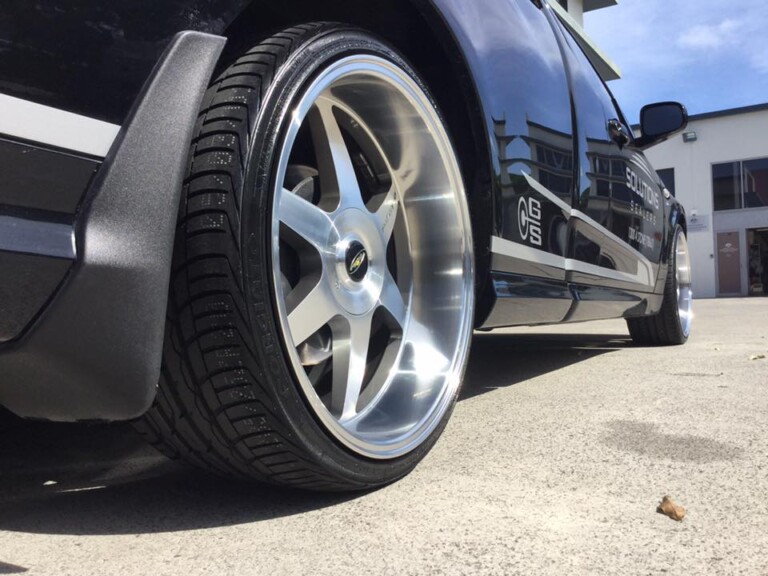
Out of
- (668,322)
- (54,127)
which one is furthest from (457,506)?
(668,322)

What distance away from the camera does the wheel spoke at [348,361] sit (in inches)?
64.1

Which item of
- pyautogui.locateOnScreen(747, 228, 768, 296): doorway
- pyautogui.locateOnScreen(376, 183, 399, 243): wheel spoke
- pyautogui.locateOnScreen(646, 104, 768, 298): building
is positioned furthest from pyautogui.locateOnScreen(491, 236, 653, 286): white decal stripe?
pyautogui.locateOnScreen(747, 228, 768, 296): doorway

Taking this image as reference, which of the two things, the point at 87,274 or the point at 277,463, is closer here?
A: the point at 87,274

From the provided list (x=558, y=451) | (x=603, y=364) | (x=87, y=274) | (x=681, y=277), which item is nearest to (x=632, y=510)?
(x=558, y=451)

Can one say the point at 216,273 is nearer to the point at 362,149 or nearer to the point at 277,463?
the point at 277,463

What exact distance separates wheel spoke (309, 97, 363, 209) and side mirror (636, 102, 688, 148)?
2.58m

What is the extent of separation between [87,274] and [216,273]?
0.21 meters

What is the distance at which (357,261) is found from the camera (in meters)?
1.62

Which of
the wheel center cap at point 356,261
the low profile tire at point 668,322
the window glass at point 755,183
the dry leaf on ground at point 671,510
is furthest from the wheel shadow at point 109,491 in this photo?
the window glass at point 755,183

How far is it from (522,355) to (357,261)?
2.58 m

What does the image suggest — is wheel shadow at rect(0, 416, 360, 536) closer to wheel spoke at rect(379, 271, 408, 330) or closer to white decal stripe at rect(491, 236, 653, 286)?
wheel spoke at rect(379, 271, 408, 330)

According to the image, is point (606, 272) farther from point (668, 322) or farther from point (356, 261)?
point (356, 261)

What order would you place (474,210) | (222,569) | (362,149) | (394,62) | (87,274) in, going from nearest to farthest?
1. (87,274)
2. (222,569)
3. (394,62)
4. (362,149)
5. (474,210)

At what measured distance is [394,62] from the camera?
63.1 inches
